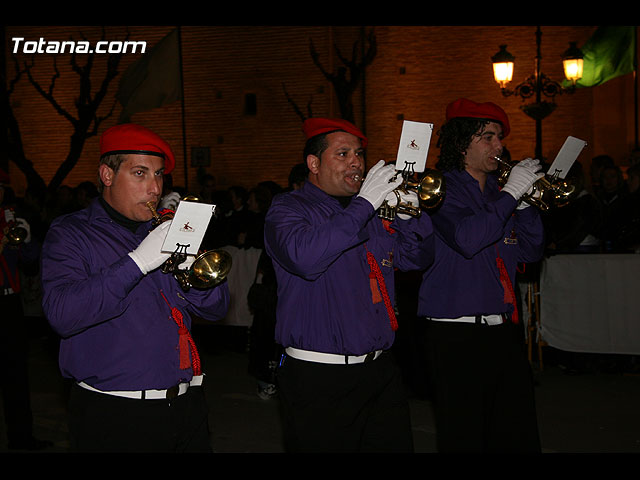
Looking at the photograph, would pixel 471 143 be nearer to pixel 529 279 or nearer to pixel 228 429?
pixel 228 429

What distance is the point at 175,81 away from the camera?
11055mm

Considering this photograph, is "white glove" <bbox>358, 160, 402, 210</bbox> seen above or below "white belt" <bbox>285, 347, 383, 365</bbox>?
above

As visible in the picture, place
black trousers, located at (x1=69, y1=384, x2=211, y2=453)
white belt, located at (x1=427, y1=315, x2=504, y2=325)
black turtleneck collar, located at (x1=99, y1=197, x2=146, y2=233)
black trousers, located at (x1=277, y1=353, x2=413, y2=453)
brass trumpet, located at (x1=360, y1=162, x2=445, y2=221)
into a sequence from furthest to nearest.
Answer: white belt, located at (x1=427, y1=315, x2=504, y2=325) → brass trumpet, located at (x1=360, y1=162, x2=445, y2=221) → black trousers, located at (x1=277, y1=353, x2=413, y2=453) → black turtleneck collar, located at (x1=99, y1=197, x2=146, y2=233) → black trousers, located at (x1=69, y1=384, x2=211, y2=453)

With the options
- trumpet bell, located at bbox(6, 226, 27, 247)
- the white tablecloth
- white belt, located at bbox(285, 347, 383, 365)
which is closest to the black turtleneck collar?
white belt, located at bbox(285, 347, 383, 365)

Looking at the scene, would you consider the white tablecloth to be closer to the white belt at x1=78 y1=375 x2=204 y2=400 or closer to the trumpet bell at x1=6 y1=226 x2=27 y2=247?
the trumpet bell at x1=6 y1=226 x2=27 y2=247

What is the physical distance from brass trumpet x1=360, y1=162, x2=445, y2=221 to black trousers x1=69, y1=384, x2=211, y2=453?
1.42 metres

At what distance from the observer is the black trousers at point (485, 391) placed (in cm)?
430

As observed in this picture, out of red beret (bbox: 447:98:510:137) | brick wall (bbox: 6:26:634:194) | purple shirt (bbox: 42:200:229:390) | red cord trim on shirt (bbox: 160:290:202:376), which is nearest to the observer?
purple shirt (bbox: 42:200:229:390)

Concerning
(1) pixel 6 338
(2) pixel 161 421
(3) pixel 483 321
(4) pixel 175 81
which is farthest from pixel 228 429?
(4) pixel 175 81

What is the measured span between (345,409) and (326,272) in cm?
64

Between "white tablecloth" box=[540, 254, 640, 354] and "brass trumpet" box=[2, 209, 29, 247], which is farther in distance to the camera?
"white tablecloth" box=[540, 254, 640, 354]

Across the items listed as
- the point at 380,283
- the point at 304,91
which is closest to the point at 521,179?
the point at 380,283

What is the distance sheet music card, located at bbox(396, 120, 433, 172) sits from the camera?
3652 mm

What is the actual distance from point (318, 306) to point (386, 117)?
19.3m
